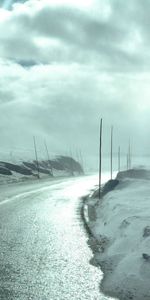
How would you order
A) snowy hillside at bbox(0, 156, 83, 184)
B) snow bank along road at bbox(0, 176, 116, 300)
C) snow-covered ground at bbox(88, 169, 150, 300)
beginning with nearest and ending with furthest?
snow bank along road at bbox(0, 176, 116, 300)
snow-covered ground at bbox(88, 169, 150, 300)
snowy hillside at bbox(0, 156, 83, 184)

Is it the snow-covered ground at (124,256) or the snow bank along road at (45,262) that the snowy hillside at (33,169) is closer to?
the snow bank along road at (45,262)

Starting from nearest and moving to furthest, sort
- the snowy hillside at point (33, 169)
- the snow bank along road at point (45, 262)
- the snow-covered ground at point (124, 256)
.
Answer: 1. the snow bank along road at point (45, 262)
2. the snow-covered ground at point (124, 256)
3. the snowy hillside at point (33, 169)

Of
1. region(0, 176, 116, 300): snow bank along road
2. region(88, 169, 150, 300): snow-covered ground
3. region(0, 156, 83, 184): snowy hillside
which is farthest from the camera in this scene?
region(0, 156, 83, 184): snowy hillside

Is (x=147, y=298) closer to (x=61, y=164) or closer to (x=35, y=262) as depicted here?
(x=35, y=262)

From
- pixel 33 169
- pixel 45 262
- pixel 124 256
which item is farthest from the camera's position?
pixel 33 169

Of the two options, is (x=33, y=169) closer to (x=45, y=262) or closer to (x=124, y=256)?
(x=45, y=262)

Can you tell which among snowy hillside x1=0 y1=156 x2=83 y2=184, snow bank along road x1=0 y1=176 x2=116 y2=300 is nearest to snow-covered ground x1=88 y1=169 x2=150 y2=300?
snow bank along road x1=0 y1=176 x2=116 y2=300

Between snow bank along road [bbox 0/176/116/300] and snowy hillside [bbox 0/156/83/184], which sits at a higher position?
snow bank along road [bbox 0/176/116/300]

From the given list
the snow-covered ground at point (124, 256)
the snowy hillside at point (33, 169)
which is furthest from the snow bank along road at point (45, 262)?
the snowy hillside at point (33, 169)

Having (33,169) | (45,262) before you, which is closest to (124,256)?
(45,262)

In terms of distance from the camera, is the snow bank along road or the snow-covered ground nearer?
the snow bank along road

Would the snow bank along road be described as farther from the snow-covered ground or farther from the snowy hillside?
the snowy hillside

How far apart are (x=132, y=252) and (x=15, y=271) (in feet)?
8.44

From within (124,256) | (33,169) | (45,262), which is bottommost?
(33,169)
